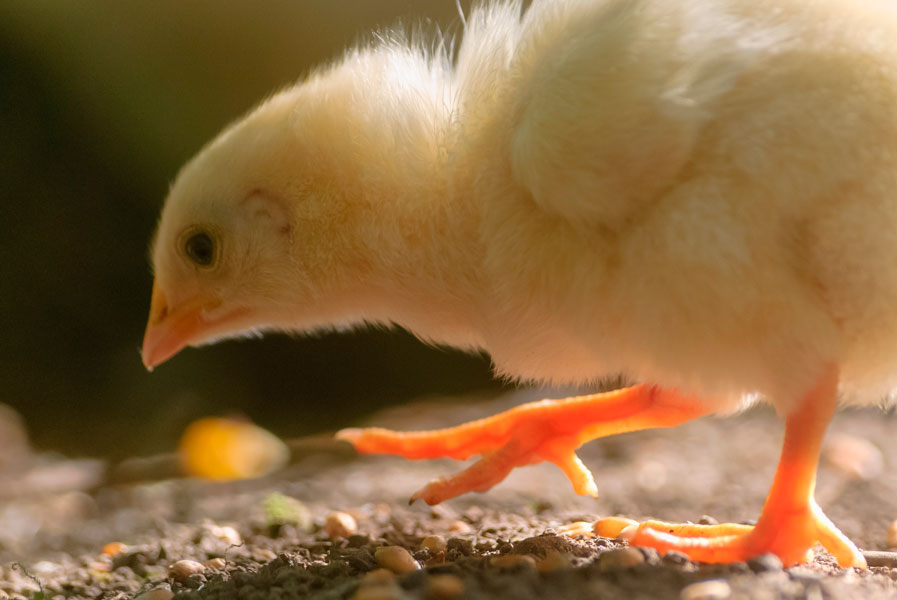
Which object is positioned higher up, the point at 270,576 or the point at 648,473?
the point at 270,576

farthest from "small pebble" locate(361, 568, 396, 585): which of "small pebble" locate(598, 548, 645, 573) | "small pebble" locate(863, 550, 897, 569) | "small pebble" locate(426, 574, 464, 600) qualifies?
"small pebble" locate(863, 550, 897, 569)

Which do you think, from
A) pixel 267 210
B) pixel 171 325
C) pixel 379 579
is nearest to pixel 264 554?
pixel 171 325

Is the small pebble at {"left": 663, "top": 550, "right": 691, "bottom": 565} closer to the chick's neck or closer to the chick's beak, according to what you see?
the chick's neck

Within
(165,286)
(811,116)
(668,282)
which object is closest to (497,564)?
(668,282)

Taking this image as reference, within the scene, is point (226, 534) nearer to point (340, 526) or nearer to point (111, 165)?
point (340, 526)

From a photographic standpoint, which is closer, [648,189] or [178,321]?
[648,189]

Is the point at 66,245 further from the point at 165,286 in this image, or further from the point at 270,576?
the point at 270,576

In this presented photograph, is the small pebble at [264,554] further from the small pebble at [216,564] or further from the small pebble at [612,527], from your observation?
the small pebble at [612,527]
